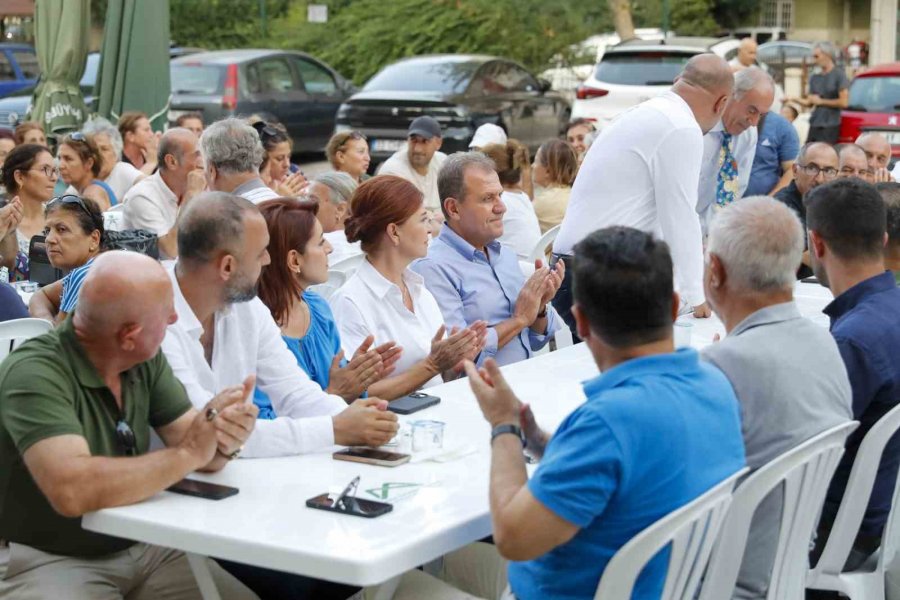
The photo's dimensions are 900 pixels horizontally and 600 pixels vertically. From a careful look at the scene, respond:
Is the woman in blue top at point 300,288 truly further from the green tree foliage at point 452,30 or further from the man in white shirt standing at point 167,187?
the green tree foliage at point 452,30

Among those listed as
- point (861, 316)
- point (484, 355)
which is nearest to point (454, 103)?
point (484, 355)

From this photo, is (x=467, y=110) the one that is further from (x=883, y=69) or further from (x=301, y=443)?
(x=301, y=443)

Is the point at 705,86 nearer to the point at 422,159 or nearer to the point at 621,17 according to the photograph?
the point at 422,159

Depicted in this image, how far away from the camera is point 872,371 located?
3.44 meters

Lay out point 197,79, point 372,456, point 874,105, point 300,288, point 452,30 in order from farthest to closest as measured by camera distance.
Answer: point 452,30 < point 197,79 < point 874,105 < point 300,288 < point 372,456

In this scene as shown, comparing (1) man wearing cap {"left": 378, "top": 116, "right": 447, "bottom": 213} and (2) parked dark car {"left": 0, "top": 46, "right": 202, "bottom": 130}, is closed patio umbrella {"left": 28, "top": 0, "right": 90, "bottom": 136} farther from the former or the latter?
(2) parked dark car {"left": 0, "top": 46, "right": 202, "bottom": 130}

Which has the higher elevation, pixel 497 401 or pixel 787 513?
pixel 497 401

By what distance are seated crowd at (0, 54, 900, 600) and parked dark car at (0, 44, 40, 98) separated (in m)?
15.3

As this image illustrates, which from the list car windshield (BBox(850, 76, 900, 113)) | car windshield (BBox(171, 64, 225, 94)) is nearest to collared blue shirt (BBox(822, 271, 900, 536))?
car windshield (BBox(850, 76, 900, 113))

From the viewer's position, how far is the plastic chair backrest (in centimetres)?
326

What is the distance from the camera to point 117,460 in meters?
2.84

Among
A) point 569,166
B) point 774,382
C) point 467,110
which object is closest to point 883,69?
point 467,110

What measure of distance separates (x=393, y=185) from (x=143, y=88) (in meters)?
5.86

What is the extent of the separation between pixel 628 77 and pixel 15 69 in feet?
32.8
